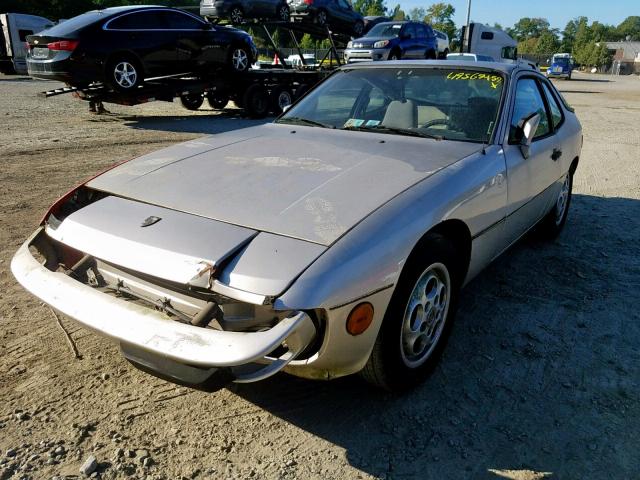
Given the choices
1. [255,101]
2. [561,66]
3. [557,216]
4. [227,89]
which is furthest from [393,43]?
[561,66]

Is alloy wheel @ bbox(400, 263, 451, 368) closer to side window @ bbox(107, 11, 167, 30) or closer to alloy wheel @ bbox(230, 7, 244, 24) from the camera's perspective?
side window @ bbox(107, 11, 167, 30)

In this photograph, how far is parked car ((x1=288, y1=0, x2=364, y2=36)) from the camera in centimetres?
1557

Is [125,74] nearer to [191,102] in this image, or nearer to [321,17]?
[191,102]

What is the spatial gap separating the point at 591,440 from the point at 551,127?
260 cm

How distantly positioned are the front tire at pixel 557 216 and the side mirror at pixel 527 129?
4.13ft

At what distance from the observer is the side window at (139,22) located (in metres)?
10.3

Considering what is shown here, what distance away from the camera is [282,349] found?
201 centimetres

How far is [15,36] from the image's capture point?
23.6 m

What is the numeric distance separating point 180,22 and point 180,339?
1112 centimetres

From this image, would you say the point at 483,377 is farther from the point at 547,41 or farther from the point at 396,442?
the point at 547,41

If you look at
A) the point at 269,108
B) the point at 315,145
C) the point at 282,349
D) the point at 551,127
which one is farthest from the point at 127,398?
the point at 269,108

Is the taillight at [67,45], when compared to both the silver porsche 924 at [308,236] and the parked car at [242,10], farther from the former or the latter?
the silver porsche 924 at [308,236]

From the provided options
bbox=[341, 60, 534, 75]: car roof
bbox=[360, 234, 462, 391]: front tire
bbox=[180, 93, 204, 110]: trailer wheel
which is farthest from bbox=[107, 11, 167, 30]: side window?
bbox=[360, 234, 462, 391]: front tire

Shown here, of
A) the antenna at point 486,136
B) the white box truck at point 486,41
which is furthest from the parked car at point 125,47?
the white box truck at point 486,41
